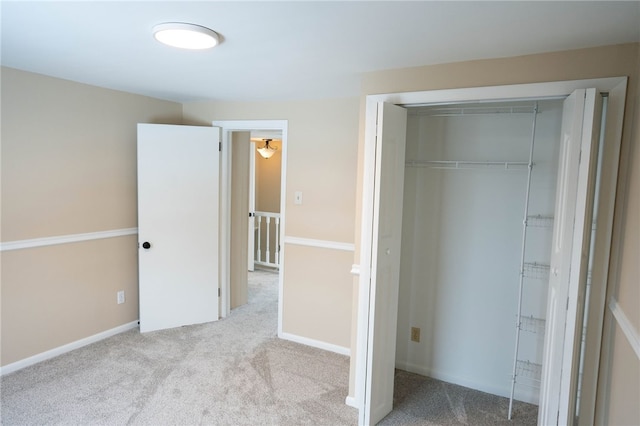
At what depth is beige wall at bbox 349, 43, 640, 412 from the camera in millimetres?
1739

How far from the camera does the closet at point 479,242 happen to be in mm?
Answer: 2662

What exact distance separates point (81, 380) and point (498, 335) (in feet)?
9.87

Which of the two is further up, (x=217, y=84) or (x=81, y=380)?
(x=217, y=84)

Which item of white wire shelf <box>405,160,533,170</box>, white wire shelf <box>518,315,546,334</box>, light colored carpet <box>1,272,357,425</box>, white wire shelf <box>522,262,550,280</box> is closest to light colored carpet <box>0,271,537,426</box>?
light colored carpet <box>1,272,357,425</box>

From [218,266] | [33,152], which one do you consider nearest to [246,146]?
[218,266]

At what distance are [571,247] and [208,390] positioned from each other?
2422 millimetres

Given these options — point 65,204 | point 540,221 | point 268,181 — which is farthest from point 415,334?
point 268,181

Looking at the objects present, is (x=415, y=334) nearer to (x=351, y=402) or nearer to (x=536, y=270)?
(x=351, y=402)

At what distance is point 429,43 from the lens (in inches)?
77.4

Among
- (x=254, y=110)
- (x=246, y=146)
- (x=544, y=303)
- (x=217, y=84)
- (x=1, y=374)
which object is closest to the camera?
(x=544, y=303)

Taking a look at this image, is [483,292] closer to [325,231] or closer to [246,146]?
[325,231]

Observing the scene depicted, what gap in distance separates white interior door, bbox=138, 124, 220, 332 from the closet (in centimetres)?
193

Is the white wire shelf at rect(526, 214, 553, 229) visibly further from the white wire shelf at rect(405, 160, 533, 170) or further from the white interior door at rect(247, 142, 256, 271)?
the white interior door at rect(247, 142, 256, 271)

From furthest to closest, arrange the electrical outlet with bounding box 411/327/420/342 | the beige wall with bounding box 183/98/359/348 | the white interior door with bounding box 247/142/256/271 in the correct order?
the white interior door with bounding box 247/142/256/271 < the beige wall with bounding box 183/98/359/348 < the electrical outlet with bounding box 411/327/420/342
